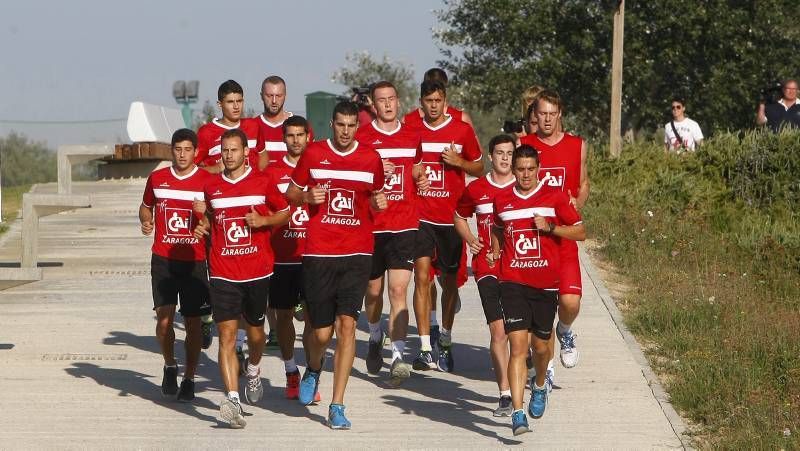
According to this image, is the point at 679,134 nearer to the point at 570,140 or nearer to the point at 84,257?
the point at 84,257

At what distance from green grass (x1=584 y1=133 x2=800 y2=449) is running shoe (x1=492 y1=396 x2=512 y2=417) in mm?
1165

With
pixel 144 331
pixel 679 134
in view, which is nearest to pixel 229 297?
pixel 144 331

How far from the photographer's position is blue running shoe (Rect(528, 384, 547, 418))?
9688 mm

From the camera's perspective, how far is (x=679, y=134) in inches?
907

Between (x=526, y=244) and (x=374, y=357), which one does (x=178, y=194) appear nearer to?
(x=374, y=357)

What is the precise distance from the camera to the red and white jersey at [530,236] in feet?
31.5

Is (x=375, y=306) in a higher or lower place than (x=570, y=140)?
lower

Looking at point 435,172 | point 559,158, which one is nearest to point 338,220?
point 559,158

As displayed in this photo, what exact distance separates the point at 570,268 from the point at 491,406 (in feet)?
3.59

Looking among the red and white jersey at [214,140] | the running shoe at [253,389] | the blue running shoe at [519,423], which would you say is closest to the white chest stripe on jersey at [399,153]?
the red and white jersey at [214,140]

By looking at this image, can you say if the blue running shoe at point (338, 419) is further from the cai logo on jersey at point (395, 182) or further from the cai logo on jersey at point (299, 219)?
the cai logo on jersey at point (395, 182)

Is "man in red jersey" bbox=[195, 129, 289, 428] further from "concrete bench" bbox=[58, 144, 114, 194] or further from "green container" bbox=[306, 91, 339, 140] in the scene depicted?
"green container" bbox=[306, 91, 339, 140]

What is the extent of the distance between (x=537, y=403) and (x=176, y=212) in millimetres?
2744

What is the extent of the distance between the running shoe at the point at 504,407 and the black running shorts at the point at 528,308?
1.62 feet
